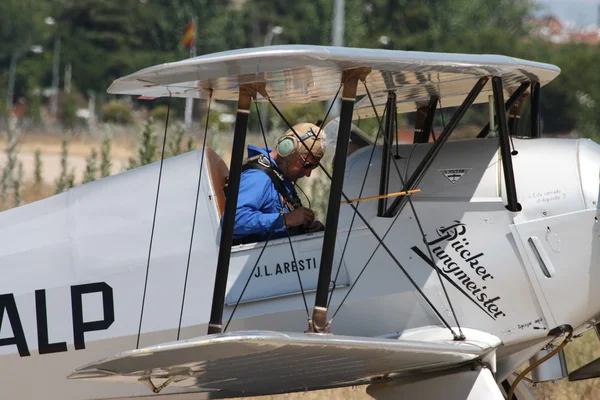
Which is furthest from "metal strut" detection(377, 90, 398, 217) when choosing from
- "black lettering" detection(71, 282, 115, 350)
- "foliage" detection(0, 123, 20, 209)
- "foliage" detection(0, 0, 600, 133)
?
"foliage" detection(0, 0, 600, 133)

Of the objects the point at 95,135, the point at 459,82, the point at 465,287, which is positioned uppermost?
the point at 459,82

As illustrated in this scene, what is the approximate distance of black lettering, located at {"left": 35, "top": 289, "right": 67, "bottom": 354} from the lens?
18.6 ft

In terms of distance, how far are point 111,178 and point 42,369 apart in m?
1.15

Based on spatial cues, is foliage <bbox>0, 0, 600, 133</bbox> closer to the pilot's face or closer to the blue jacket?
the pilot's face

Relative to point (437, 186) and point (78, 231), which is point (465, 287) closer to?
point (437, 186)

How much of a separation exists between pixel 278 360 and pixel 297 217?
98cm

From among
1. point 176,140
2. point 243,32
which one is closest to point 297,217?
point 176,140

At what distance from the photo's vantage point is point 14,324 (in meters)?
5.72

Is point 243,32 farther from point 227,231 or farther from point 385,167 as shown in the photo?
point 227,231

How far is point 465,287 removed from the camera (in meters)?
5.31

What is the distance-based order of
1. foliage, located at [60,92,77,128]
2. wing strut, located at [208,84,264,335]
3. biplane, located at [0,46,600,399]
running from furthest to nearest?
foliage, located at [60,92,77,128]
biplane, located at [0,46,600,399]
wing strut, located at [208,84,264,335]

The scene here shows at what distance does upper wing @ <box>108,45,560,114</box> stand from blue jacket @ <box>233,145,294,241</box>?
526mm

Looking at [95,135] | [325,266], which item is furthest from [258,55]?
[95,135]

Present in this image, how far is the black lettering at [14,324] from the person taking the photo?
5.71m
